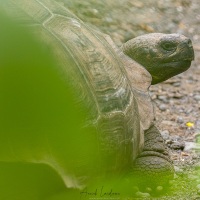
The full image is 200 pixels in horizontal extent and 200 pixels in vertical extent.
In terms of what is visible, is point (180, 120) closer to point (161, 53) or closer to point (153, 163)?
point (161, 53)

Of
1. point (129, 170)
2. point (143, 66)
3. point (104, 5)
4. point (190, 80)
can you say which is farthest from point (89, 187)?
point (104, 5)

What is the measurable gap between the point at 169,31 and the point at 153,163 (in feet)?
11.5

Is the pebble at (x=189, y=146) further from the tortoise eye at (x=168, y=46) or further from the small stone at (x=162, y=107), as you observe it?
the small stone at (x=162, y=107)

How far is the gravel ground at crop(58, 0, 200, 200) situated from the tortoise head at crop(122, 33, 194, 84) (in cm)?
50

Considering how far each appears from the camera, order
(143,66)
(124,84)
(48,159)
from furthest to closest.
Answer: (143,66) → (124,84) → (48,159)

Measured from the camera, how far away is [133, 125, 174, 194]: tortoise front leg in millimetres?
3112

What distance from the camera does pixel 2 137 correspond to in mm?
2066

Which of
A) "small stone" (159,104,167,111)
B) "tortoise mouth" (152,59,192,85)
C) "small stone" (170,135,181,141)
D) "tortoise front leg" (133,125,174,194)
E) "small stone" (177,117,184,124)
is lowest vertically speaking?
"small stone" (159,104,167,111)

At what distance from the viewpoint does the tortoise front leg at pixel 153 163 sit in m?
3.11

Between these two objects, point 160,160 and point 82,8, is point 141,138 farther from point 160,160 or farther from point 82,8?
point 82,8

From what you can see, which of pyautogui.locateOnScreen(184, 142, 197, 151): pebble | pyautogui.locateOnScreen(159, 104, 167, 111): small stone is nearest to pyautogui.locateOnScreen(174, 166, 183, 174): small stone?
pyautogui.locateOnScreen(184, 142, 197, 151): pebble

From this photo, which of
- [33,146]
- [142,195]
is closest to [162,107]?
[142,195]

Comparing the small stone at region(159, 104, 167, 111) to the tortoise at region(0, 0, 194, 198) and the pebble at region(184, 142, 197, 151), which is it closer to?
the pebble at region(184, 142, 197, 151)

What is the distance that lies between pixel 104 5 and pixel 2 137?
4.34 m
